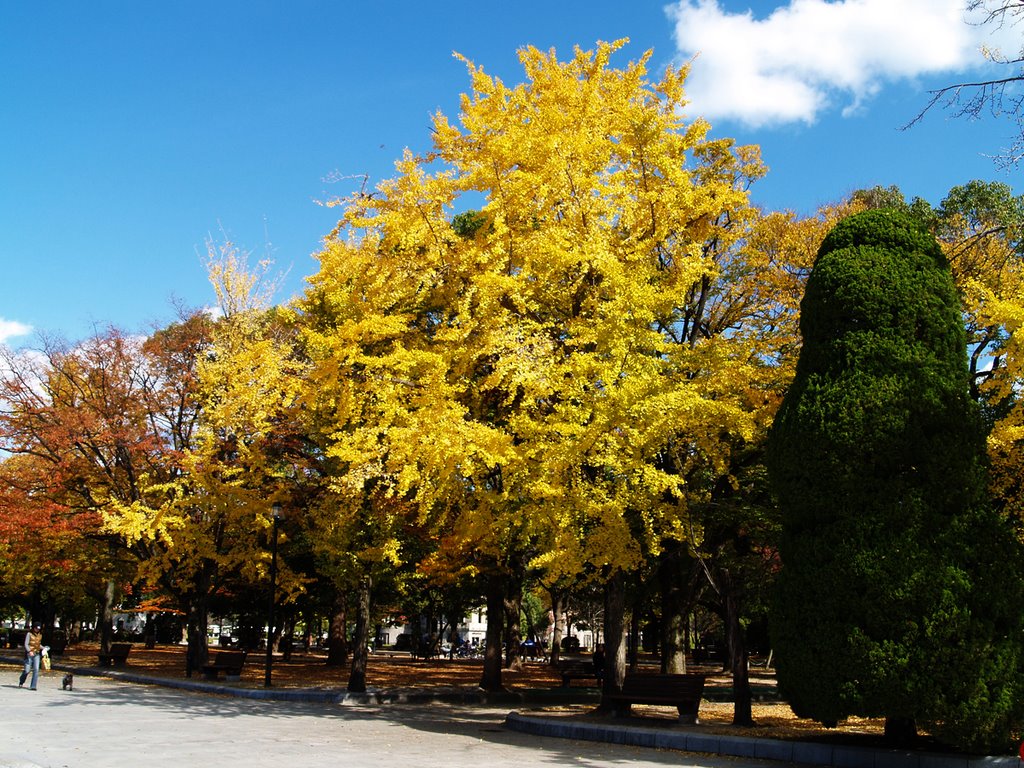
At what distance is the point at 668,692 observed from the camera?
14.0 metres

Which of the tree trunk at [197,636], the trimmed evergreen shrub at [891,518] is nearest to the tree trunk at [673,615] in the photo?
the trimmed evergreen shrub at [891,518]

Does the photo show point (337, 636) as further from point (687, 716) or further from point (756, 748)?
point (756, 748)

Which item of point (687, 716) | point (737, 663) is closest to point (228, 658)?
point (687, 716)

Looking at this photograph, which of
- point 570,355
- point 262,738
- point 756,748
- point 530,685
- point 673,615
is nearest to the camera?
point 756,748

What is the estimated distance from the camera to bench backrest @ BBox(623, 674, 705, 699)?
1382 cm

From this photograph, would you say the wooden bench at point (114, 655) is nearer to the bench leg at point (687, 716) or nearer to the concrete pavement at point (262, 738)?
the concrete pavement at point (262, 738)

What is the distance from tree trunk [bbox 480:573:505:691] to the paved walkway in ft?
9.56

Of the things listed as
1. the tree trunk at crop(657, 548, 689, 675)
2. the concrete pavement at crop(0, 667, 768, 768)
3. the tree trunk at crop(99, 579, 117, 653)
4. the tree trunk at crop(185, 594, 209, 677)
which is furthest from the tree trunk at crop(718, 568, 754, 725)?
the tree trunk at crop(99, 579, 117, 653)

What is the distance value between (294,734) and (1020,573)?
32.1ft

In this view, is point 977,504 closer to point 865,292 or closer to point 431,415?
point 865,292

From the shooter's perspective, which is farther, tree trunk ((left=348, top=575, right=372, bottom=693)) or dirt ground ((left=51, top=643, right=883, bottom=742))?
tree trunk ((left=348, top=575, right=372, bottom=693))

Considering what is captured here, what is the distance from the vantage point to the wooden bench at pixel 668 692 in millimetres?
13805

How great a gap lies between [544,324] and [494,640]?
1085 centimetres

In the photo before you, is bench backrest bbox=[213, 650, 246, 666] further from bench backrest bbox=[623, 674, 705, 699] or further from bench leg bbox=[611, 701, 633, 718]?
bench backrest bbox=[623, 674, 705, 699]
